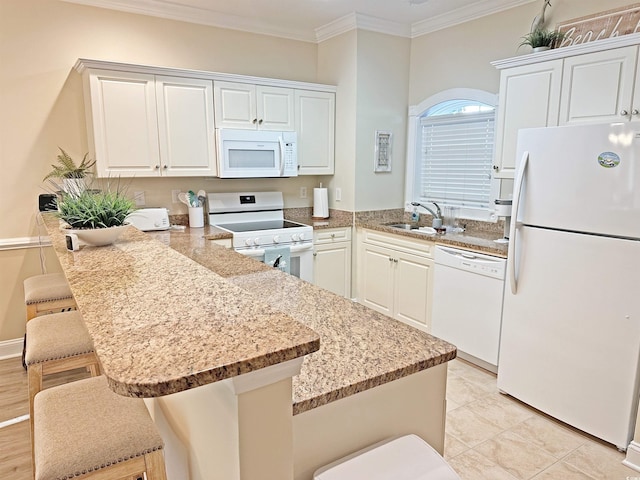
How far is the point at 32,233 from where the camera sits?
11.0ft

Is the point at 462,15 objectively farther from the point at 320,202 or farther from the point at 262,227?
the point at 262,227

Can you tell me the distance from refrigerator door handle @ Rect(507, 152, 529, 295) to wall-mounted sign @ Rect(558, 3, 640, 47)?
1092 mm

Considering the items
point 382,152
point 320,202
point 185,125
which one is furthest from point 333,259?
point 185,125

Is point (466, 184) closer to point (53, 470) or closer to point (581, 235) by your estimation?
point (581, 235)

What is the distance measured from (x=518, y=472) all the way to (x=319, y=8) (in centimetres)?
357

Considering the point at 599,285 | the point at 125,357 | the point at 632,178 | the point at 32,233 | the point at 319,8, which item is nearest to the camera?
the point at 125,357

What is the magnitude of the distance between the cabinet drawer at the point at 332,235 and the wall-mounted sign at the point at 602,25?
7.42ft

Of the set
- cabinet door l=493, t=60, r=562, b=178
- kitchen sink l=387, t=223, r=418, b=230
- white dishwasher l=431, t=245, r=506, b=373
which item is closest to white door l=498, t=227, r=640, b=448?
white dishwasher l=431, t=245, r=506, b=373

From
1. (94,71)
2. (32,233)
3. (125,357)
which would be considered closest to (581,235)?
(125,357)

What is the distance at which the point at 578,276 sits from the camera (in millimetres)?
2307

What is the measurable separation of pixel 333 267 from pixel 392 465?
308 cm

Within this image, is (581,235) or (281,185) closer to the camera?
(581,235)

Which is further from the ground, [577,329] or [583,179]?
[583,179]

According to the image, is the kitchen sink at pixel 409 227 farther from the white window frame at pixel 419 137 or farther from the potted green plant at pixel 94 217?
the potted green plant at pixel 94 217
